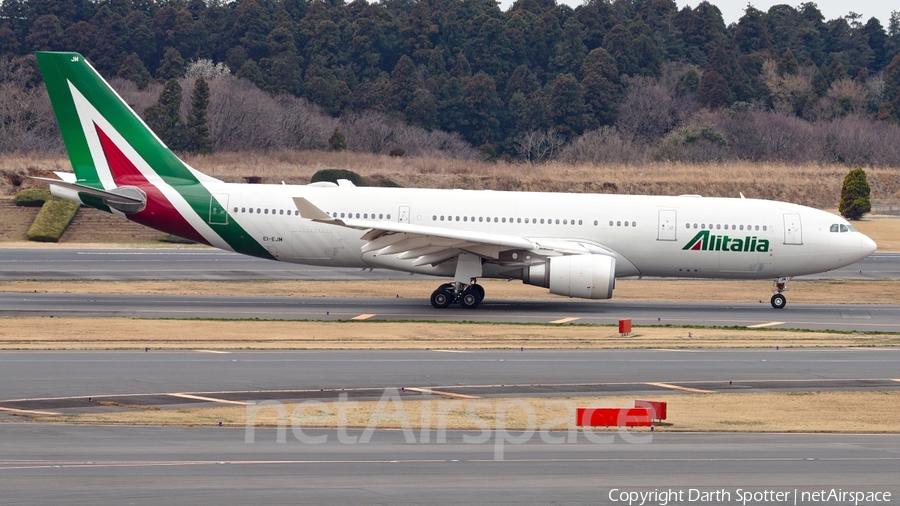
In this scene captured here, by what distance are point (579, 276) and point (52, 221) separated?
33006 mm

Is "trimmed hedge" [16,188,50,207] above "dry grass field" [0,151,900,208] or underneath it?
underneath

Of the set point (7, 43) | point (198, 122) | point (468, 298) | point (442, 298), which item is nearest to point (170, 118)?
point (198, 122)

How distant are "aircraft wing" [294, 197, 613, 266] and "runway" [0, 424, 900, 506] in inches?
616

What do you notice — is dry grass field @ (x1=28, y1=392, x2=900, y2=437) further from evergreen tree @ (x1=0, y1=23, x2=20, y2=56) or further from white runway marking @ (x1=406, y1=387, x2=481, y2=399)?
evergreen tree @ (x1=0, y1=23, x2=20, y2=56)

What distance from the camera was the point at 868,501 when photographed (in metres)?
13.1

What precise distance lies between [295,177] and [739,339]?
4763 centimetres

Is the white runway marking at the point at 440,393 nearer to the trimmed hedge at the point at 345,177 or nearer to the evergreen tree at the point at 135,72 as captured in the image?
the trimmed hedge at the point at 345,177

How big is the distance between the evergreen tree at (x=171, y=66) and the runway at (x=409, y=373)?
8756 centimetres

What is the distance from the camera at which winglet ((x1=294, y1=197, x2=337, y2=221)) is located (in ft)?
103

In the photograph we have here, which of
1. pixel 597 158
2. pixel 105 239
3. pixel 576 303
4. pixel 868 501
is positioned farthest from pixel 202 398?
pixel 597 158

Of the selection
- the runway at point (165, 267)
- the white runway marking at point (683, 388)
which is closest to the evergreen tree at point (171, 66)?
the runway at point (165, 267)

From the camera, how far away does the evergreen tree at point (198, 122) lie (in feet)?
284

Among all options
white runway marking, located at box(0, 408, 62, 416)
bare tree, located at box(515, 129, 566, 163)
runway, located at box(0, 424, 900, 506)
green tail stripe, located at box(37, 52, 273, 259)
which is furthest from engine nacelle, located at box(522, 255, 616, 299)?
bare tree, located at box(515, 129, 566, 163)

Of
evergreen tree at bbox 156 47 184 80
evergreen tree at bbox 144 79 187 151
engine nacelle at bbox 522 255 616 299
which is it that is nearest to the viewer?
engine nacelle at bbox 522 255 616 299
